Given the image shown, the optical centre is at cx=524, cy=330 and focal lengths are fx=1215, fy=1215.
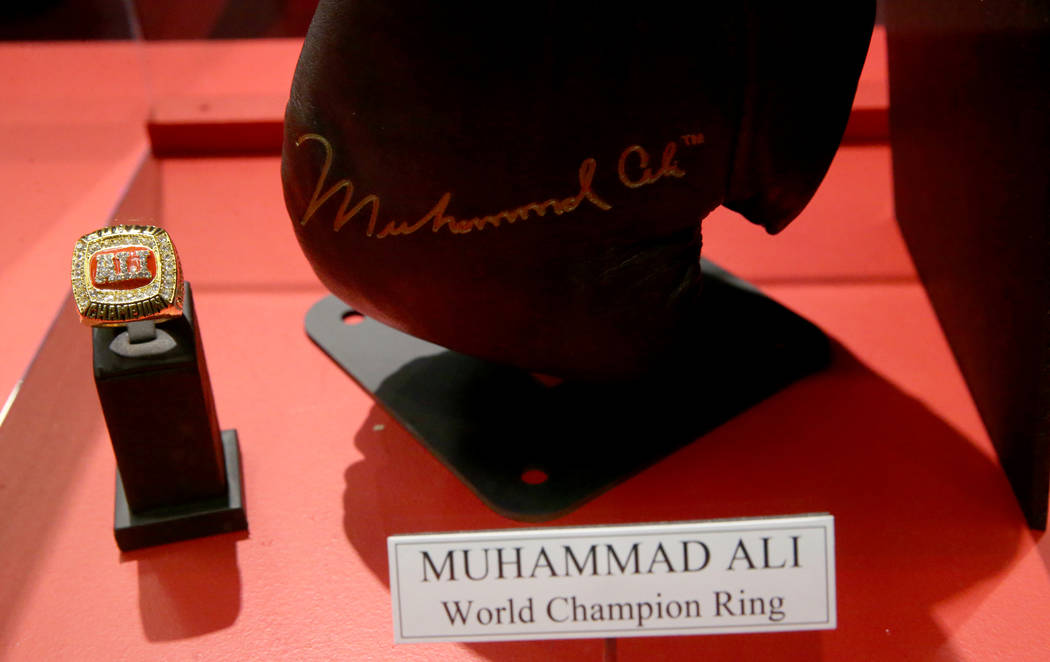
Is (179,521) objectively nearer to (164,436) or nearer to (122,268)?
(164,436)

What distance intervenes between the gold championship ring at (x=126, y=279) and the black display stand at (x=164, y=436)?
23mm

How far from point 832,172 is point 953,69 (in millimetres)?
371

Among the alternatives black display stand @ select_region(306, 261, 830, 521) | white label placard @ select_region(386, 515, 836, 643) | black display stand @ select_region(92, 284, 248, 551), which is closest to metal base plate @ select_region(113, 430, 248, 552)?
black display stand @ select_region(92, 284, 248, 551)

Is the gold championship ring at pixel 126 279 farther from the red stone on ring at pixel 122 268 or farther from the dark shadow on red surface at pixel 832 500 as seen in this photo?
the dark shadow on red surface at pixel 832 500

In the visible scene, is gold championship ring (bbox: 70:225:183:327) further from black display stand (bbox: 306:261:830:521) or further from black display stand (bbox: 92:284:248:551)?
black display stand (bbox: 306:261:830:521)

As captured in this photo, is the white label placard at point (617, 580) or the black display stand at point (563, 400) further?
the black display stand at point (563, 400)

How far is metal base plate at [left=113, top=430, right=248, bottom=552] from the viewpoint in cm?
95

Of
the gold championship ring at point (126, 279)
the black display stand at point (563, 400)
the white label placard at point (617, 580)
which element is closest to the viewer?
the white label placard at point (617, 580)

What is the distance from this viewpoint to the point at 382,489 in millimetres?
1010

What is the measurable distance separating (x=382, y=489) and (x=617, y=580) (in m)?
0.33

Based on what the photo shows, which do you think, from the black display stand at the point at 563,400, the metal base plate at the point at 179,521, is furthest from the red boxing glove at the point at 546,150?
the metal base plate at the point at 179,521

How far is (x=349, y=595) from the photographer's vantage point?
919 millimetres

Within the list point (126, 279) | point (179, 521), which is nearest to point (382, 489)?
point (179, 521)

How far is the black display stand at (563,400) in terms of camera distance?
3.21 ft
